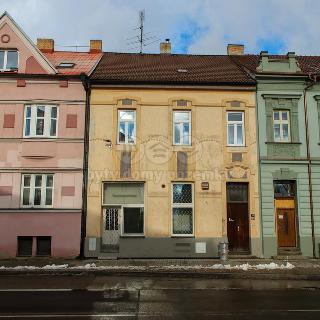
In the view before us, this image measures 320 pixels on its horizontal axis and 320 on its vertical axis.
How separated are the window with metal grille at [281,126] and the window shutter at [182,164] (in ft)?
13.4

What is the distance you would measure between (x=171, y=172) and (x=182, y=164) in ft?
1.95

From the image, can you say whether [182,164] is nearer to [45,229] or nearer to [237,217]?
[237,217]

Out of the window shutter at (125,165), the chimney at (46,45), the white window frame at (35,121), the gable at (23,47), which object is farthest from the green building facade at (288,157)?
the chimney at (46,45)

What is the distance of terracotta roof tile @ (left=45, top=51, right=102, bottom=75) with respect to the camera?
19625 millimetres

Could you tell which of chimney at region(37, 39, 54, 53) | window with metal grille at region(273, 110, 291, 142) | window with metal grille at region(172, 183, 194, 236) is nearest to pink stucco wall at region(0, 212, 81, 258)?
window with metal grille at region(172, 183, 194, 236)

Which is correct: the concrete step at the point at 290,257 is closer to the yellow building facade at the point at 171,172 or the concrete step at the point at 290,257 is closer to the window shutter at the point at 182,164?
the yellow building facade at the point at 171,172

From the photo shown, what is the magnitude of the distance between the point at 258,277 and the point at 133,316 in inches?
277

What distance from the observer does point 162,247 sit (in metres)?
17.9

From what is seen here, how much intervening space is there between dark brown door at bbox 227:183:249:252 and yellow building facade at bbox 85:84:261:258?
0.04 metres

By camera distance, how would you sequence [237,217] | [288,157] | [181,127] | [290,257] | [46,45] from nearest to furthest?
[290,257], [237,217], [288,157], [181,127], [46,45]

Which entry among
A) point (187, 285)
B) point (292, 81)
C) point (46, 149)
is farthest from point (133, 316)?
point (292, 81)

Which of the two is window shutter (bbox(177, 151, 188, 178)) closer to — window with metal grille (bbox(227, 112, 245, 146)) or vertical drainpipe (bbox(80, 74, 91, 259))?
window with metal grille (bbox(227, 112, 245, 146))

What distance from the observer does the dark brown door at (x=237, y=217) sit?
18328 millimetres

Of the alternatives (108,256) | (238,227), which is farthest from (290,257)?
(108,256)
